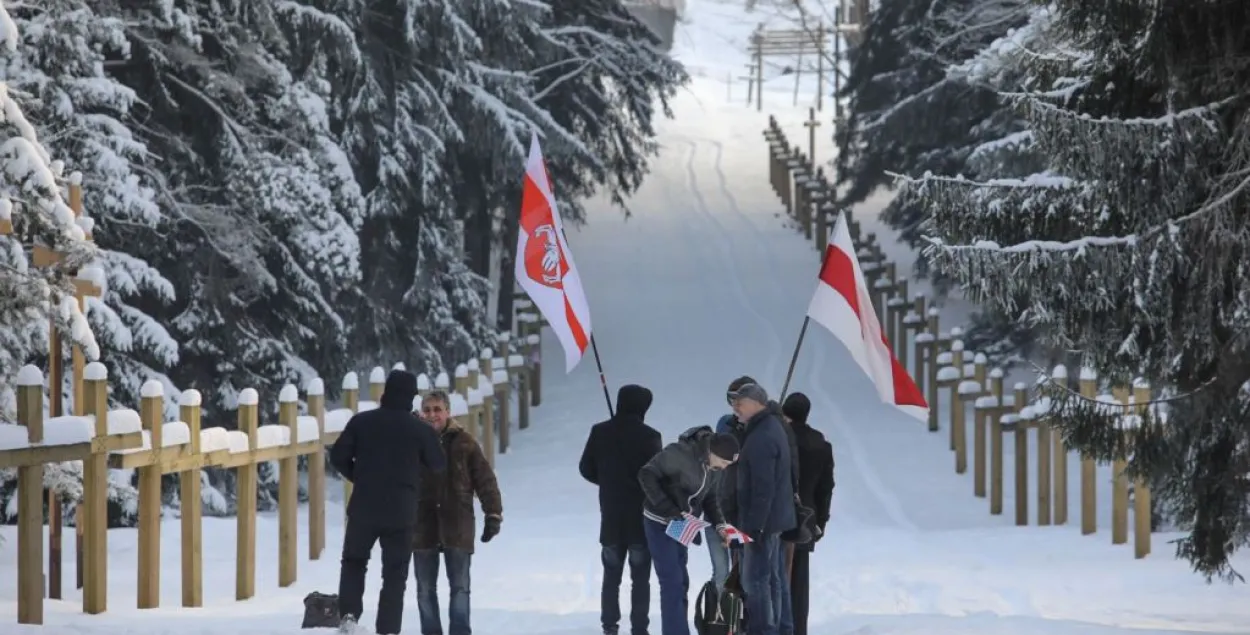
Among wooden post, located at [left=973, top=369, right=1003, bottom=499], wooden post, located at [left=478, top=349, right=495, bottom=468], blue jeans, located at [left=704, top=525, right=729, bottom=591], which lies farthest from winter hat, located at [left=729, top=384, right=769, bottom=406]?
wooden post, located at [left=478, top=349, right=495, bottom=468]

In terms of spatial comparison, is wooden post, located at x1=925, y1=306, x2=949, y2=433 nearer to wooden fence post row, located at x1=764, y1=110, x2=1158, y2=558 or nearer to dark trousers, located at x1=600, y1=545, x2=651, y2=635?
wooden fence post row, located at x1=764, y1=110, x2=1158, y2=558

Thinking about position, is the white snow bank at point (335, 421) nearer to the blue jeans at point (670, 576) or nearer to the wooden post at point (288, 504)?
the wooden post at point (288, 504)

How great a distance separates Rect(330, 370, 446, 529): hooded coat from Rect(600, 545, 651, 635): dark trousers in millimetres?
1480

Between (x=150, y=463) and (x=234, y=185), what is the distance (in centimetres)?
736

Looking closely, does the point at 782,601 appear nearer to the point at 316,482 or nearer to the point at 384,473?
the point at 384,473

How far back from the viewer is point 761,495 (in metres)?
11.0

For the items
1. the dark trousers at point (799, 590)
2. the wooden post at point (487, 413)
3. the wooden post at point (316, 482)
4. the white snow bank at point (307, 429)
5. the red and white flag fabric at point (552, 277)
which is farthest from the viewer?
the wooden post at point (487, 413)

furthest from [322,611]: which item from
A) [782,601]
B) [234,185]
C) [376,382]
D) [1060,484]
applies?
[234,185]

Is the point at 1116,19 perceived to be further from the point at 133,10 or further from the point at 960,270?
the point at 133,10

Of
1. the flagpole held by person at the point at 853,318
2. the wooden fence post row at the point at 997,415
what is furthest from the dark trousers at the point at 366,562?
the wooden fence post row at the point at 997,415

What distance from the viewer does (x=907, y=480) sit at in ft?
67.7

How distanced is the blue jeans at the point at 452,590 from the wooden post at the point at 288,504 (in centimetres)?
343

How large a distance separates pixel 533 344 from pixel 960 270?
44.6 feet

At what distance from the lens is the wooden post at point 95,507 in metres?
12.7
